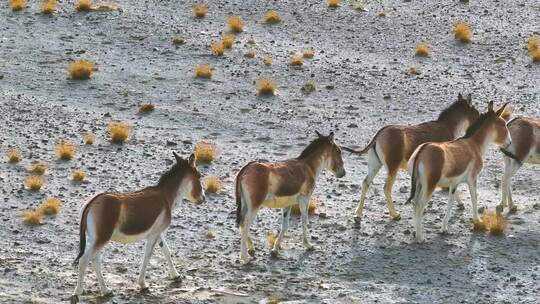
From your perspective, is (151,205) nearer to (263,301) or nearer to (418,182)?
(263,301)

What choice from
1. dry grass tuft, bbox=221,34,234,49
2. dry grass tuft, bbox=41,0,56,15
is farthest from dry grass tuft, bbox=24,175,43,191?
dry grass tuft, bbox=41,0,56,15

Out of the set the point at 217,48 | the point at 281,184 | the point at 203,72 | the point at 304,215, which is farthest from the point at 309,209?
the point at 217,48

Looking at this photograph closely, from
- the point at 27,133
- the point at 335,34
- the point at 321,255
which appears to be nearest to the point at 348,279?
the point at 321,255

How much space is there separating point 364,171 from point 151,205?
24.7ft

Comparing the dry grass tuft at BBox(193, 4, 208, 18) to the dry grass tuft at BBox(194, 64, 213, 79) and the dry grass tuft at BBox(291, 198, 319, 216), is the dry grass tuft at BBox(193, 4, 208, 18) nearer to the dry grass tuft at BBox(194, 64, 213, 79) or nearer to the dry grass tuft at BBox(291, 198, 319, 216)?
the dry grass tuft at BBox(194, 64, 213, 79)

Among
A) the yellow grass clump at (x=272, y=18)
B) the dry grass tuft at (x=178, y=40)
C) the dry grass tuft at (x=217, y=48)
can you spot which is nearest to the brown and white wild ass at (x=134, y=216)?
the dry grass tuft at (x=217, y=48)

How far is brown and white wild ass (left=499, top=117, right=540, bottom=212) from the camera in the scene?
70.0 feet

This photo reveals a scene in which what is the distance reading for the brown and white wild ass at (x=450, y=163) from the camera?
19156 millimetres

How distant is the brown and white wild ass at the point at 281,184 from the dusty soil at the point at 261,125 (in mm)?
557

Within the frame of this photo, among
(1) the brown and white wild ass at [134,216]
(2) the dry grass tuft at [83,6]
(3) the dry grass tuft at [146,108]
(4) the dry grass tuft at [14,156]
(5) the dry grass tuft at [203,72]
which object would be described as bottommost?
(4) the dry grass tuft at [14,156]

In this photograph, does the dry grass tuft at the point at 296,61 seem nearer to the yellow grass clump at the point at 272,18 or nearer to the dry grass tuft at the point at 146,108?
the yellow grass clump at the point at 272,18

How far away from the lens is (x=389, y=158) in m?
20.5

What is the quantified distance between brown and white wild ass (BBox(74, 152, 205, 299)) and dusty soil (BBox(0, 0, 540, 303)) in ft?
2.14

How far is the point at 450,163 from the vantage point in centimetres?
1942
